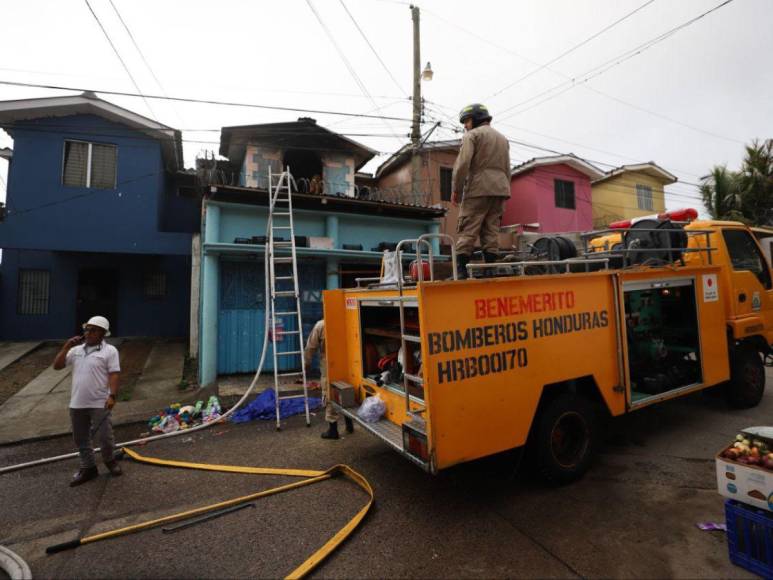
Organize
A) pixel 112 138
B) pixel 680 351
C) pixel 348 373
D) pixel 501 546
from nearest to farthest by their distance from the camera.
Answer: pixel 501 546, pixel 348 373, pixel 680 351, pixel 112 138

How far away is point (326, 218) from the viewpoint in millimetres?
9422

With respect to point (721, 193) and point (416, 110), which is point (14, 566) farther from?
point (721, 193)

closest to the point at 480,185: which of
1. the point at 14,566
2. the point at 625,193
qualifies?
the point at 14,566

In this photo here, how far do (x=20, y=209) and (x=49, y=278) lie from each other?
104 inches

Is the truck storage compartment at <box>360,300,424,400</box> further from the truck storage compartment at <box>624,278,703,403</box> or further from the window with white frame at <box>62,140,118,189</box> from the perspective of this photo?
the window with white frame at <box>62,140,118,189</box>

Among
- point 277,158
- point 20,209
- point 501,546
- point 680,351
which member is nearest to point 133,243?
point 20,209

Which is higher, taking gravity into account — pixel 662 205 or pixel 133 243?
pixel 662 205

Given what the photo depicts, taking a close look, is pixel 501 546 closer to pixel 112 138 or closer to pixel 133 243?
pixel 133 243

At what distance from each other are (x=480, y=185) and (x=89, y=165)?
37.4 feet

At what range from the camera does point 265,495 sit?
3566 millimetres

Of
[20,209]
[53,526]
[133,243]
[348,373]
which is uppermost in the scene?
[20,209]

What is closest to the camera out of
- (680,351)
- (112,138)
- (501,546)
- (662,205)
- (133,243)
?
(501,546)

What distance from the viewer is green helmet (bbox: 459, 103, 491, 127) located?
4242mm

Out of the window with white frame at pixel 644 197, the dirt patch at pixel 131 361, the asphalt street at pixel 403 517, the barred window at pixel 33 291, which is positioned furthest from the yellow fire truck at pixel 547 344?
the window with white frame at pixel 644 197
